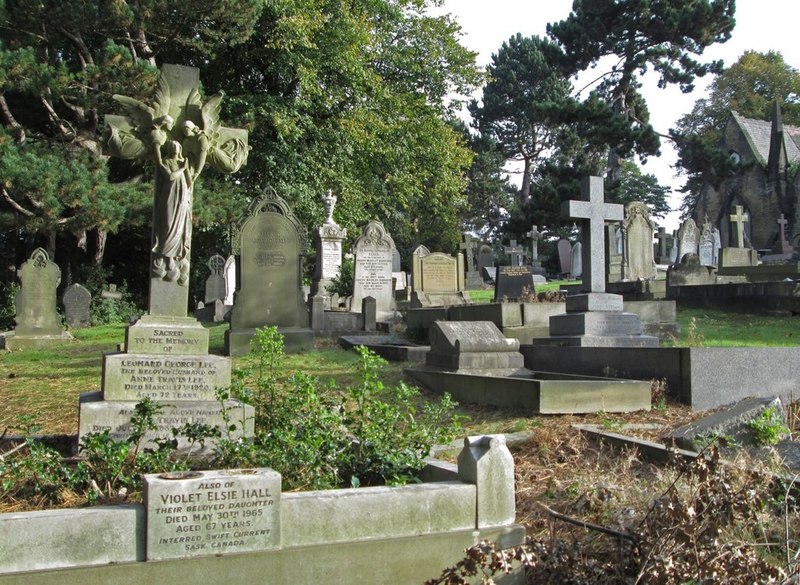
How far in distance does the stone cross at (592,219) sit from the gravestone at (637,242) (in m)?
11.4

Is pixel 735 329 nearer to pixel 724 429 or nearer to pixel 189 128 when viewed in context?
pixel 724 429

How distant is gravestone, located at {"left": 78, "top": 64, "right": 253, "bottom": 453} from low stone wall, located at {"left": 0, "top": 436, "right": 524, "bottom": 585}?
78.7 inches

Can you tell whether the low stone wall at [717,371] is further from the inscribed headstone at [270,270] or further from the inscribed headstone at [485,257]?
the inscribed headstone at [485,257]

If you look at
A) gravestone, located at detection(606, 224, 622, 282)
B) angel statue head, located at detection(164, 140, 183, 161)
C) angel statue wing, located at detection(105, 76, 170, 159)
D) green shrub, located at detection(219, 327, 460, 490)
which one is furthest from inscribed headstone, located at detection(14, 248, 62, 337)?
gravestone, located at detection(606, 224, 622, 282)

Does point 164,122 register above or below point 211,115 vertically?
below

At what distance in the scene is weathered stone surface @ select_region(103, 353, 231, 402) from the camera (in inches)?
219

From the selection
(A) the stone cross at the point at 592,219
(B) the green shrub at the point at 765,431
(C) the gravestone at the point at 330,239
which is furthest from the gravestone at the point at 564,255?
(B) the green shrub at the point at 765,431

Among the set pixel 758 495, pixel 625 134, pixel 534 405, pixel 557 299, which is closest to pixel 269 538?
pixel 758 495

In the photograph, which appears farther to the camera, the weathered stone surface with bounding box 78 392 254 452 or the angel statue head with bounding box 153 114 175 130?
the angel statue head with bounding box 153 114 175 130

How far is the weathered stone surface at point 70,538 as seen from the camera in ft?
9.71

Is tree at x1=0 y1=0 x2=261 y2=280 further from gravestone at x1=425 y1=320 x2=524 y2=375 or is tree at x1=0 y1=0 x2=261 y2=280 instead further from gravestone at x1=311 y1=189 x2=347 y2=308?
gravestone at x1=425 y1=320 x2=524 y2=375

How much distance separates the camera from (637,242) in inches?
Result: 896

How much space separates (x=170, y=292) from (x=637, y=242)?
751 inches

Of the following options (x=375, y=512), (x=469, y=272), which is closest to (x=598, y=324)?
(x=375, y=512)
